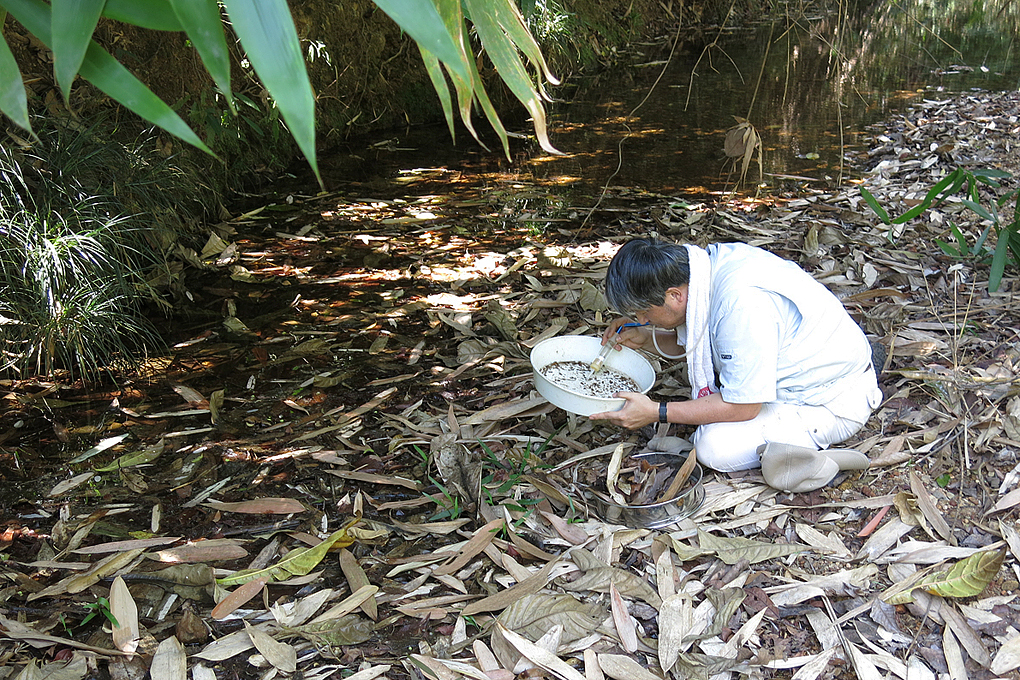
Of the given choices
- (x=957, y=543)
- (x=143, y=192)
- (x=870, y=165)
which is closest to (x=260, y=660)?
(x=957, y=543)

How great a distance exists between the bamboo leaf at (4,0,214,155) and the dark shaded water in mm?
2455

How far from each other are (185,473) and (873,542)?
1919 mm

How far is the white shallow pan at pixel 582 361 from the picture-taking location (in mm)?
2221

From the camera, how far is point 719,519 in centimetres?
212

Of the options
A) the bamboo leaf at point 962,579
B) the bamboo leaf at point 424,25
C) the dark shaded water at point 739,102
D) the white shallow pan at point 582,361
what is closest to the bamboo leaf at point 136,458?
the white shallow pan at point 582,361

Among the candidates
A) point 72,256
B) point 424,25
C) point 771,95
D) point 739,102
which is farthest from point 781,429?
point 771,95

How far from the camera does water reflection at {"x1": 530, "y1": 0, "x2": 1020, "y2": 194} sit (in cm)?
491

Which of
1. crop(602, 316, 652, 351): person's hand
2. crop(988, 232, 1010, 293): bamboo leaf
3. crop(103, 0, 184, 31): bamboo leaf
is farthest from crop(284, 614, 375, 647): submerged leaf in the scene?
crop(988, 232, 1010, 293): bamboo leaf

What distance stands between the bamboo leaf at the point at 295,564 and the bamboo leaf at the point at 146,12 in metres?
1.28

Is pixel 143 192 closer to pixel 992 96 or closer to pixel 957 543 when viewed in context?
pixel 957 543

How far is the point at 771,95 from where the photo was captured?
6652 mm

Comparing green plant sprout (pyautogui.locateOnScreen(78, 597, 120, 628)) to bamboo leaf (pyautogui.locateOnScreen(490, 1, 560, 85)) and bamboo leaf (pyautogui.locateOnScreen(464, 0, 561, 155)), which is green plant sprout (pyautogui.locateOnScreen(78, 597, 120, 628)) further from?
bamboo leaf (pyautogui.locateOnScreen(490, 1, 560, 85))

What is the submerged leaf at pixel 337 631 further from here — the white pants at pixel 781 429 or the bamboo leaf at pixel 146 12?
the bamboo leaf at pixel 146 12

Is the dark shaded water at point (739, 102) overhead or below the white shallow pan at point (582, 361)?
overhead
